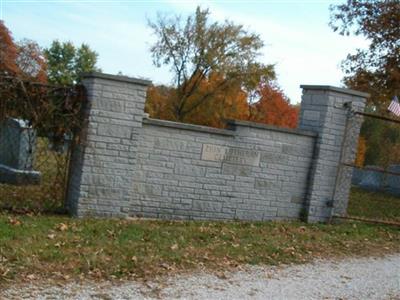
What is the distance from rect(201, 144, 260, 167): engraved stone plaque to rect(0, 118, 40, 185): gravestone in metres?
3.11

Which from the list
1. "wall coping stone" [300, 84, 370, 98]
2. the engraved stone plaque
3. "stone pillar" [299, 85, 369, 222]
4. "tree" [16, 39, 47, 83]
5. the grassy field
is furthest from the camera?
"tree" [16, 39, 47, 83]

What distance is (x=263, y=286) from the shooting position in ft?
19.8

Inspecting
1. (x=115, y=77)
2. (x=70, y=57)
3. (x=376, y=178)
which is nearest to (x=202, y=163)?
(x=115, y=77)

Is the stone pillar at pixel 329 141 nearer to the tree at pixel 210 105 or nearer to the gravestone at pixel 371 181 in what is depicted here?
the gravestone at pixel 371 181

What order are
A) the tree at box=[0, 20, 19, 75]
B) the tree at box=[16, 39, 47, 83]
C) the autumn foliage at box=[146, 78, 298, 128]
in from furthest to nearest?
the tree at box=[16, 39, 47, 83], the tree at box=[0, 20, 19, 75], the autumn foliage at box=[146, 78, 298, 128]

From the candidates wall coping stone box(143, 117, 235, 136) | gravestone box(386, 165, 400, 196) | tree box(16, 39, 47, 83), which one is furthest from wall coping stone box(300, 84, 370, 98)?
tree box(16, 39, 47, 83)

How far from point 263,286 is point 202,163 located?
12.7ft

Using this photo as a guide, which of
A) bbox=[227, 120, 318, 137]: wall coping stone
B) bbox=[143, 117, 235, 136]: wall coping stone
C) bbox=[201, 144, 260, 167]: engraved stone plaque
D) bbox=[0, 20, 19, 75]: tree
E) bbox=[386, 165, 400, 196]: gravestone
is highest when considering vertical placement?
bbox=[0, 20, 19, 75]: tree

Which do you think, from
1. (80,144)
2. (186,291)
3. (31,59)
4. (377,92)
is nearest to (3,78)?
(80,144)

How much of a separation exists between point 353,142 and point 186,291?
6.21 metres

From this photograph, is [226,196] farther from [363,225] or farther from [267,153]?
[363,225]

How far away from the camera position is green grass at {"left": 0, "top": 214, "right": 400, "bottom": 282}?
19.3ft

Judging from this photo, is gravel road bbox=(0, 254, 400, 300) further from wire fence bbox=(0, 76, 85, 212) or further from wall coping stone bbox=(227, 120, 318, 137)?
wire fence bbox=(0, 76, 85, 212)

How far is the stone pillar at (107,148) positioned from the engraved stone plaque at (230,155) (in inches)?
52.1
